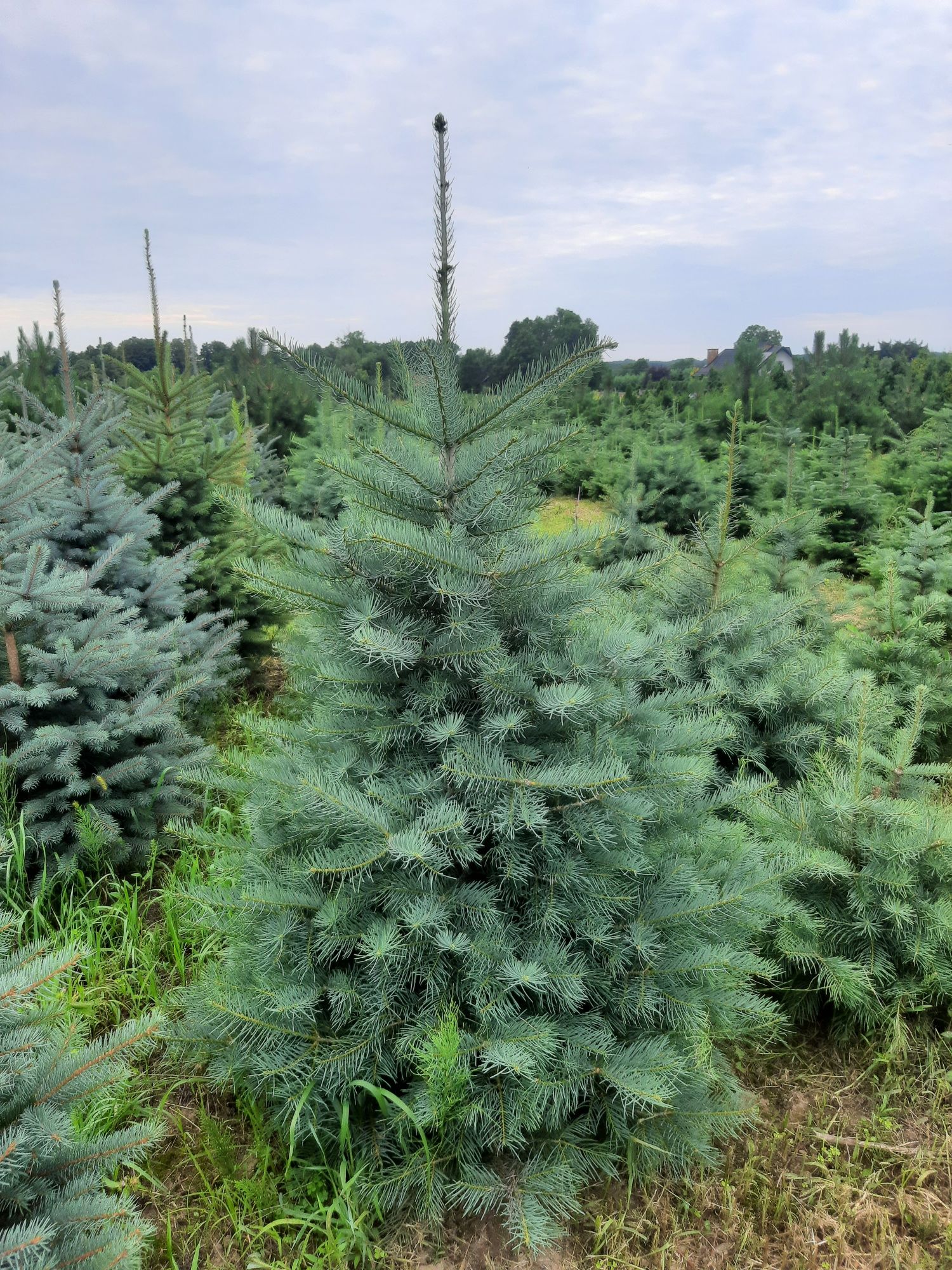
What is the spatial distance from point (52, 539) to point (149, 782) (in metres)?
1.72

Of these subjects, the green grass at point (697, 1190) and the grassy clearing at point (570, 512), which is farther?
the grassy clearing at point (570, 512)

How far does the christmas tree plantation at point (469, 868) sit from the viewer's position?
2107 millimetres

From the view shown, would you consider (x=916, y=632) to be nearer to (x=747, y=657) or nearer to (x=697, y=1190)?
(x=747, y=657)

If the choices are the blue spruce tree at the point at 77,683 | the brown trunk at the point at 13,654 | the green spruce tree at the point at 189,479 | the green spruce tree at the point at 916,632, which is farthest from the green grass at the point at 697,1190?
the green spruce tree at the point at 189,479

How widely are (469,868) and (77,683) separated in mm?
2433

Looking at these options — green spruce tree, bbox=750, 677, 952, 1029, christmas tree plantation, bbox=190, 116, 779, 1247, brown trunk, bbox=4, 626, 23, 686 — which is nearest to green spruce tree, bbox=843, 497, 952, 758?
green spruce tree, bbox=750, 677, 952, 1029

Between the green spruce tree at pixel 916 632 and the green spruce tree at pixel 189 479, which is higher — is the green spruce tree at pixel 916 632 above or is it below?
below

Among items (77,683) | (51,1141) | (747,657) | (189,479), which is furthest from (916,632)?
(189,479)

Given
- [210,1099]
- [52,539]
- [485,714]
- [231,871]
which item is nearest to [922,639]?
[485,714]

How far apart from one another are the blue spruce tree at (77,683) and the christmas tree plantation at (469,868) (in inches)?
63.8

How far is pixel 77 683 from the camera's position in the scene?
12.5ft

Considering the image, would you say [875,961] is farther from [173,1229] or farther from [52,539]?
[52,539]

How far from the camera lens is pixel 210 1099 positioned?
104 inches

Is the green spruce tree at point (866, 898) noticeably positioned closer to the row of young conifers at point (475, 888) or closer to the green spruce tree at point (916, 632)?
the row of young conifers at point (475, 888)
